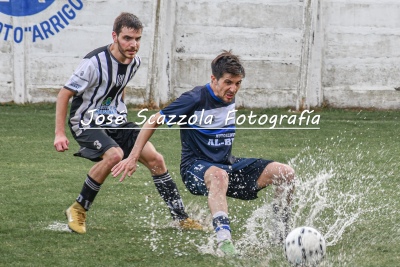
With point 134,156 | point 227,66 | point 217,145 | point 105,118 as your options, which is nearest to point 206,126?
point 217,145

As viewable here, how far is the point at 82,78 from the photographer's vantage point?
6.38 m

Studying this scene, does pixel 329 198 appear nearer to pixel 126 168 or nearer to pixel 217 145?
pixel 217 145

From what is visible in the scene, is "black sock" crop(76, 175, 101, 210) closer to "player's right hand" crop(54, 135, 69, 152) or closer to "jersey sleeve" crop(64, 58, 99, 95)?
"player's right hand" crop(54, 135, 69, 152)

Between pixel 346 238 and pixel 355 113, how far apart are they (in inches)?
293

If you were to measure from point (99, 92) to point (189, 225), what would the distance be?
1.18 m

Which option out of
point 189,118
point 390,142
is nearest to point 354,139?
point 390,142

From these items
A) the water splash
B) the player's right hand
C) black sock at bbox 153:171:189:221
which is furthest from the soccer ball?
the player's right hand

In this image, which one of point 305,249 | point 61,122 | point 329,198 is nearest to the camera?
point 305,249

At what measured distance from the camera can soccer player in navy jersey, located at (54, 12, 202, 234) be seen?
6348 millimetres

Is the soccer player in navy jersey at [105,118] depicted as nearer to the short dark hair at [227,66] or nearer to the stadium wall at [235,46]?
the short dark hair at [227,66]

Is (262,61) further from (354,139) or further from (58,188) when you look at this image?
(58,188)

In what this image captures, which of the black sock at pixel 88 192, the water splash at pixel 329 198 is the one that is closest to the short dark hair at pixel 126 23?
the black sock at pixel 88 192

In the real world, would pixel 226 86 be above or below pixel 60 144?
above

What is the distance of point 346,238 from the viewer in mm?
5961
